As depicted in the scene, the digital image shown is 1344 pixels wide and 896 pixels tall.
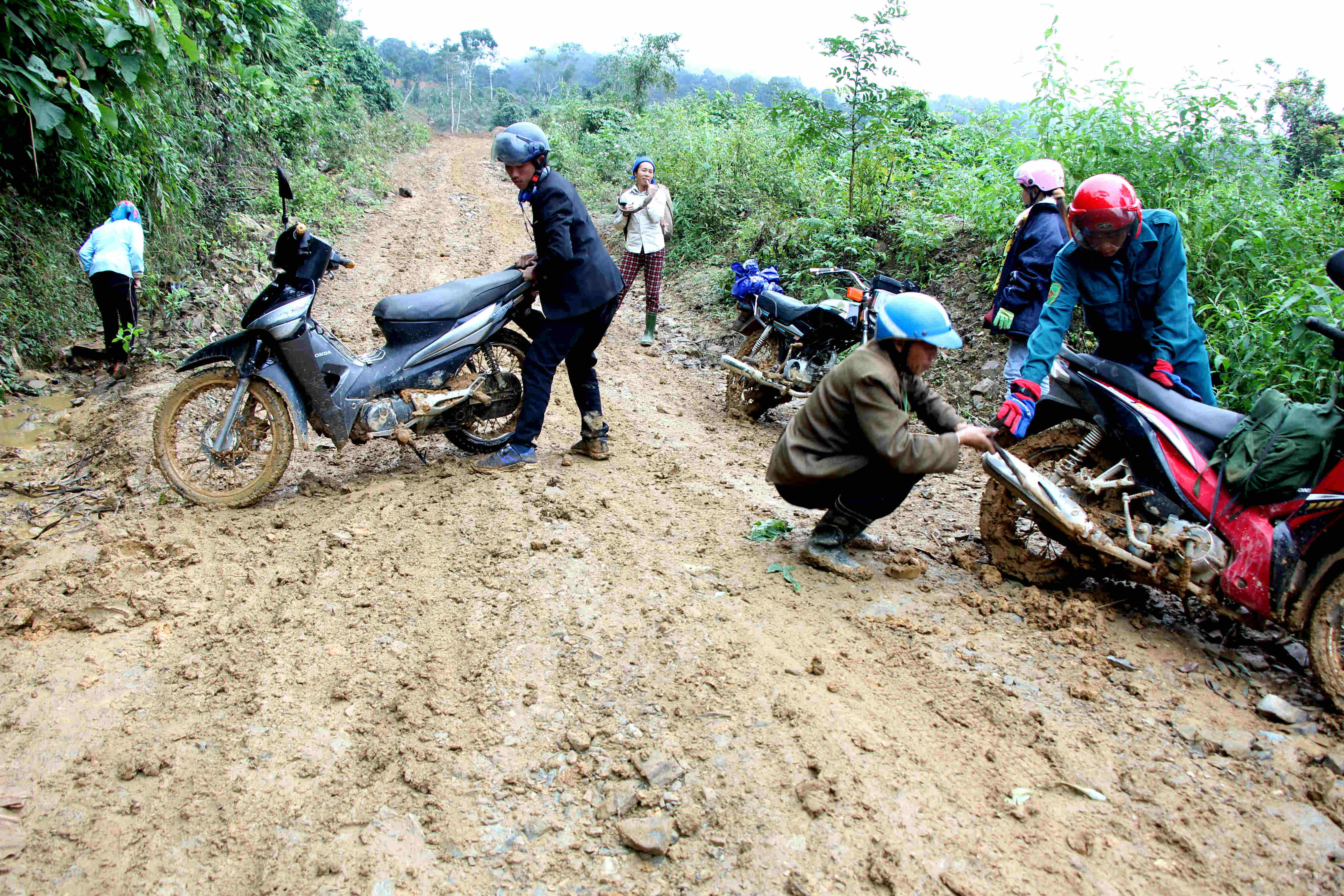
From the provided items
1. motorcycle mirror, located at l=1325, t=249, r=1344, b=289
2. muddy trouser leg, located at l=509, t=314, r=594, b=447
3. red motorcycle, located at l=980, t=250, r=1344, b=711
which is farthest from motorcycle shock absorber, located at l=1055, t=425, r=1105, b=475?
muddy trouser leg, located at l=509, t=314, r=594, b=447

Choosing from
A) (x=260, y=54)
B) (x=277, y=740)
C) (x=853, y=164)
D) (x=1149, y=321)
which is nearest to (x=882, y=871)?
(x=277, y=740)

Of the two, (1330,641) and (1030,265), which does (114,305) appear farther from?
(1330,641)

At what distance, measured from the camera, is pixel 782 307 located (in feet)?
19.7

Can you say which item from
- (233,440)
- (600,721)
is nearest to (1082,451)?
(600,721)

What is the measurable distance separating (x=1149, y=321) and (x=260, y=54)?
14.7 meters

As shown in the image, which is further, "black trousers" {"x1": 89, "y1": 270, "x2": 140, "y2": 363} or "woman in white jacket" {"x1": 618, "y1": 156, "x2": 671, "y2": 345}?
"woman in white jacket" {"x1": 618, "y1": 156, "x2": 671, "y2": 345}

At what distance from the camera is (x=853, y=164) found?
27.5ft

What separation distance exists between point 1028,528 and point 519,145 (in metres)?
3.33

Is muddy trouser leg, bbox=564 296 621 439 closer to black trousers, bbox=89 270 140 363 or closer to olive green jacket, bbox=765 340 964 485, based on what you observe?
olive green jacket, bbox=765 340 964 485

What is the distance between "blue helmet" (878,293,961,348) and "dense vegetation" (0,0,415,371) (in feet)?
15.0

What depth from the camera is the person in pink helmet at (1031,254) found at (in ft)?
15.1

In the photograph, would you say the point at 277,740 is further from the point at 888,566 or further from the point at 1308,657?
the point at 1308,657

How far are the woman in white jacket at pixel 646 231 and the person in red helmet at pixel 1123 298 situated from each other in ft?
17.0

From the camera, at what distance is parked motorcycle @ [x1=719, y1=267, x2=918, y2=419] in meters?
5.57
